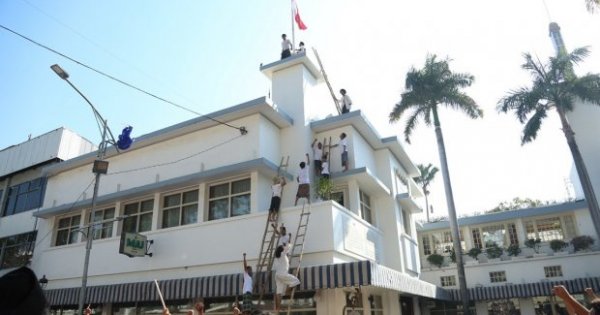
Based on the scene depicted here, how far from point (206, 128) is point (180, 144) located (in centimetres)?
146

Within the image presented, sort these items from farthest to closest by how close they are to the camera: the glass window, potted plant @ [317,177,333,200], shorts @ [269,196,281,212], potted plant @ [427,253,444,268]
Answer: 1. potted plant @ [427,253,444,268]
2. the glass window
3. potted plant @ [317,177,333,200]
4. shorts @ [269,196,281,212]

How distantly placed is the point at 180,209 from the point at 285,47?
8.70 metres

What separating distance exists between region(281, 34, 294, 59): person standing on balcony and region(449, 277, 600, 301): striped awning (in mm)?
16671

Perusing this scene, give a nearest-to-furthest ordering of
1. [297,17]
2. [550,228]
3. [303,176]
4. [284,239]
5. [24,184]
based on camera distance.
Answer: [284,239] → [303,176] → [297,17] → [24,184] → [550,228]

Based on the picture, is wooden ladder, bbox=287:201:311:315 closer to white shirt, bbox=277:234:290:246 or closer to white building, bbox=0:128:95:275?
white shirt, bbox=277:234:290:246

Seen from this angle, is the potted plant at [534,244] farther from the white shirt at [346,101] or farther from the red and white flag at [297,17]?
the red and white flag at [297,17]

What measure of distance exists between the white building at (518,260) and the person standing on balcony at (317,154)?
1568 cm

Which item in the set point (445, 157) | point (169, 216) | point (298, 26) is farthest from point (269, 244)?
point (445, 157)

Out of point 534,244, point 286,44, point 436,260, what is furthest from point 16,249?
point 534,244

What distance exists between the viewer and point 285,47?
2031 centimetres

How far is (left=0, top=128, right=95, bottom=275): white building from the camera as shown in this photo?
2280 cm

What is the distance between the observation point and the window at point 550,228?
1149 inches

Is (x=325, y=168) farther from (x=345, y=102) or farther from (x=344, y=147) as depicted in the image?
(x=345, y=102)

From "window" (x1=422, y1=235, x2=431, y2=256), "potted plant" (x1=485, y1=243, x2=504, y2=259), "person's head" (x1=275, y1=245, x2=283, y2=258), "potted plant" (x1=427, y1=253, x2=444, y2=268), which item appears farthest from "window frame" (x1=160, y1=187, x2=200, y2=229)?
"window" (x1=422, y1=235, x2=431, y2=256)
